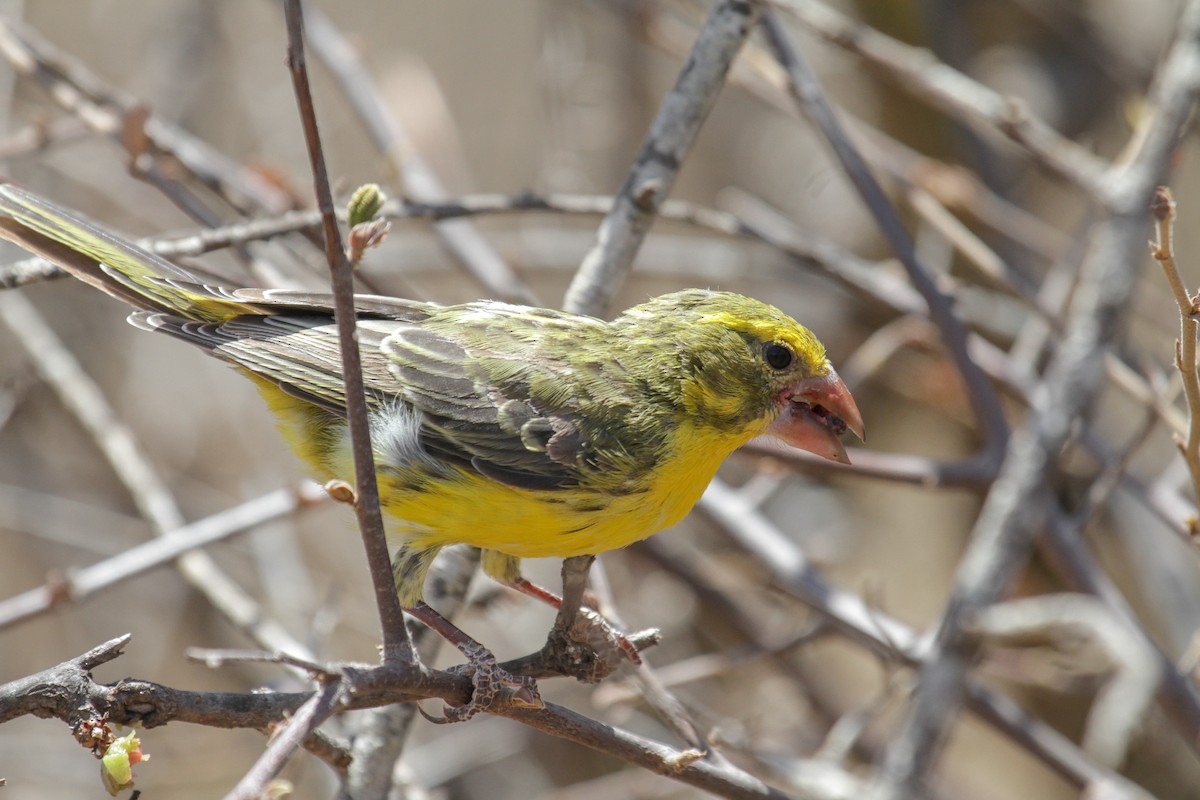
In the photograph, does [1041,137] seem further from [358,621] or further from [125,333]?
[125,333]

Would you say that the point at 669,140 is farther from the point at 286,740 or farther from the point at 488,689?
the point at 286,740

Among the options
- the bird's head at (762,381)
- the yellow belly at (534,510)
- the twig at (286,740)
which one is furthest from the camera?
the bird's head at (762,381)

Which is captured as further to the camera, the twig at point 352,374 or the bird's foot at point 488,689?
the bird's foot at point 488,689

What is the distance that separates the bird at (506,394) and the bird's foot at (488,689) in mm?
Result: 397

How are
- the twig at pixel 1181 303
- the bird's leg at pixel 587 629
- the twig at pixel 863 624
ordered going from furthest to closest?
the twig at pixel 863 624 < the bird's leg at pixel 587 629 < the twig at pixel 1181 303

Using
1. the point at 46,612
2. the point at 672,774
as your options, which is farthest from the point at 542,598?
the point at 46,612

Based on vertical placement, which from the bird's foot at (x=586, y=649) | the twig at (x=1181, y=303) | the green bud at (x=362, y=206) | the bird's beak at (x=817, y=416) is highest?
the twig at (x=1181, y=303)

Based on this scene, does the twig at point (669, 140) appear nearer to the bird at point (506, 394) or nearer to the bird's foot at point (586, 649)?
the bird at point (506, 394)

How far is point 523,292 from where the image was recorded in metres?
4.30

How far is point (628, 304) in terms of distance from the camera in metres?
6.88

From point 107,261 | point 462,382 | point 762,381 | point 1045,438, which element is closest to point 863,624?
point 762,381

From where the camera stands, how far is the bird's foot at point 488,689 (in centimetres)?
226

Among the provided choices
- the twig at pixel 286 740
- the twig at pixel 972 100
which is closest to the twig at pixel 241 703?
the twig at pixel 286 740

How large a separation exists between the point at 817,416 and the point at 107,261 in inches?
76.1
